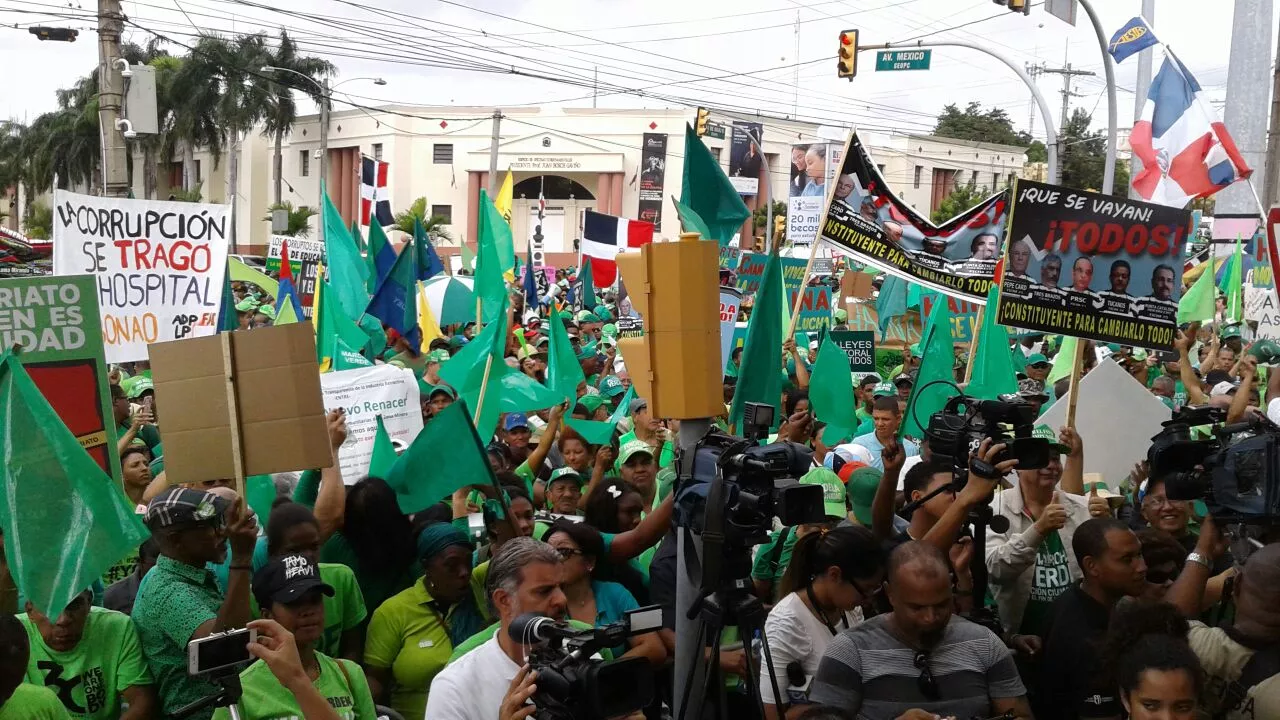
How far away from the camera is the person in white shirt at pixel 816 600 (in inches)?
163

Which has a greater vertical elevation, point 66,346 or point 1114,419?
point 66,346

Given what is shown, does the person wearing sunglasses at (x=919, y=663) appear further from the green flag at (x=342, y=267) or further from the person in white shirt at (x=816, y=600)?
the green flag at (x=342, y=267)

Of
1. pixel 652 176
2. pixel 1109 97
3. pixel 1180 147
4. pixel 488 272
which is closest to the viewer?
pixel 488 272

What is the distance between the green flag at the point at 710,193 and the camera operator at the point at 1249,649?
236 centimetres

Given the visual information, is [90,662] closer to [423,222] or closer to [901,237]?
[901,237]

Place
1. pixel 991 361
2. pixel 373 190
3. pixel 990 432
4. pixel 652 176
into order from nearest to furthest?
pixel 990 432, pixel 991 361, pixel 373 190, pixel 652 176

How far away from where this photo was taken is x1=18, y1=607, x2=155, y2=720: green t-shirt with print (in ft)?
12.1

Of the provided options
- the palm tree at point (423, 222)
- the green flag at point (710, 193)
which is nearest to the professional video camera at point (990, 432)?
the green flag at point (710, 193)

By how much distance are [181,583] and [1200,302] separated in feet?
37.5

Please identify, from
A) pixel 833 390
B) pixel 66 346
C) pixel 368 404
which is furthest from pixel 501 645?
pixel 833 390

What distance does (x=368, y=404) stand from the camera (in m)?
7.14

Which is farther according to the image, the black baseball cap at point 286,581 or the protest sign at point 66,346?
the protest sign at point 66,346

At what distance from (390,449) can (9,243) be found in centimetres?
1682

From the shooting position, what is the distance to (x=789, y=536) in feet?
15.5
